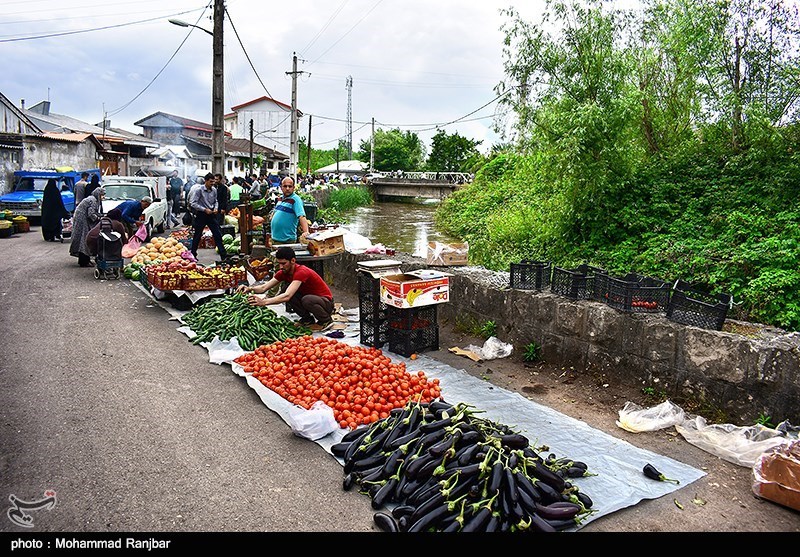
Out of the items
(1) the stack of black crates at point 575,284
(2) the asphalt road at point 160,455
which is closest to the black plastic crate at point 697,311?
(1) the stack of black crates at point 575,284

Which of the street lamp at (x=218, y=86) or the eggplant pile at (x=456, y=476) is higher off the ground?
the street lamp at (x=218, y=86)

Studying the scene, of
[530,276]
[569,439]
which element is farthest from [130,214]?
[569,439]

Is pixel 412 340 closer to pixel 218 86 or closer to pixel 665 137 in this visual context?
pixel 665 137

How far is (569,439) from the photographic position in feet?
17.0

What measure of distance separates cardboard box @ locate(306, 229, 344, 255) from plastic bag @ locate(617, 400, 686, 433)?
225 inches

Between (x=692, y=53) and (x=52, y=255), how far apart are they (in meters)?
15.4

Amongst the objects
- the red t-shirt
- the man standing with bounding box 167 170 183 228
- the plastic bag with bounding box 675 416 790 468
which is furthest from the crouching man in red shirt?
the man standing with bounding box 167 170 183 228

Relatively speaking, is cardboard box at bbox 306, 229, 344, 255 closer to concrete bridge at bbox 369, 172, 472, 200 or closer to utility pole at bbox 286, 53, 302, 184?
utility pole at bbox 286, 53, 302, 184

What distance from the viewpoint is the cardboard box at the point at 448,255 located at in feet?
30.6

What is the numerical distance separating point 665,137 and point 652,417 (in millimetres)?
8544

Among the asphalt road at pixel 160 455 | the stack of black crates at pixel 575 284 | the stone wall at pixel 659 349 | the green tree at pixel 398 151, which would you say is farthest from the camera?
the green tree at pixel 398 151

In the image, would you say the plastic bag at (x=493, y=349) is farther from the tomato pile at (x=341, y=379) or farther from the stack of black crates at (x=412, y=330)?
the tomato pile at (x=341, y=379)

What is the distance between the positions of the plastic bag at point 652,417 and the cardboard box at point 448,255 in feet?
13.9

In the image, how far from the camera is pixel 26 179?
21.5 m
